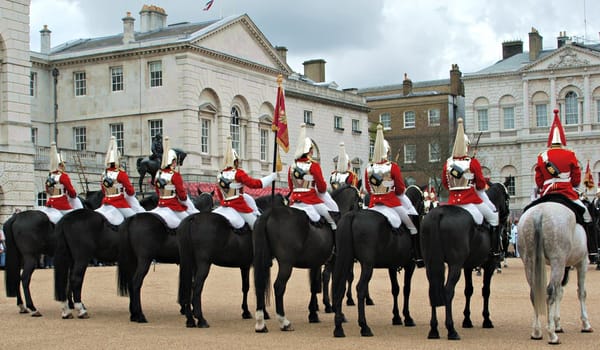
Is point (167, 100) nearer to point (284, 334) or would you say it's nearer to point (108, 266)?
point (108, 266)

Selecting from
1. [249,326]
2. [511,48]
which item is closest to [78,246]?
[249,326]

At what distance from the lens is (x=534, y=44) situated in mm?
70938

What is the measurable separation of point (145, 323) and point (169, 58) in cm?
3457

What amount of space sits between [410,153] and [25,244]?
56590mm

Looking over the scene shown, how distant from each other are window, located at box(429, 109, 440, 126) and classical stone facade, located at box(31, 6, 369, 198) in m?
22.4

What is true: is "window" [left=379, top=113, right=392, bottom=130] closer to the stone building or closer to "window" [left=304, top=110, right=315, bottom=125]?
the stone building

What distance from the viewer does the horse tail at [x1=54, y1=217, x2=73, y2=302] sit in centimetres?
1600

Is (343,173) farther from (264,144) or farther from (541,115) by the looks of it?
(541,115)

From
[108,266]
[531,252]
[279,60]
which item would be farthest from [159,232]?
[279,60]

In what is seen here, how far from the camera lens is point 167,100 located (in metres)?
48.5

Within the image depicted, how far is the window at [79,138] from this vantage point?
5069 centimetres

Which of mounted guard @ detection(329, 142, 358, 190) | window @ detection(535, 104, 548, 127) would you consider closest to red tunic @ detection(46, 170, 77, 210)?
mounted guard @ detection(329, 142, 358, 190)

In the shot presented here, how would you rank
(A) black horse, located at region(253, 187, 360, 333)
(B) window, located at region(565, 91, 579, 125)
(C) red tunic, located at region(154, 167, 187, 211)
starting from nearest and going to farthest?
(A) black horse, located at region(253, 187, 360, 333), (C) red tunic, located at region(154, 167, 187, 211), (B) window, located at region(565, 91, 579, 125)

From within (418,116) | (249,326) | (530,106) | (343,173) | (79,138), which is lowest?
(249,326)
